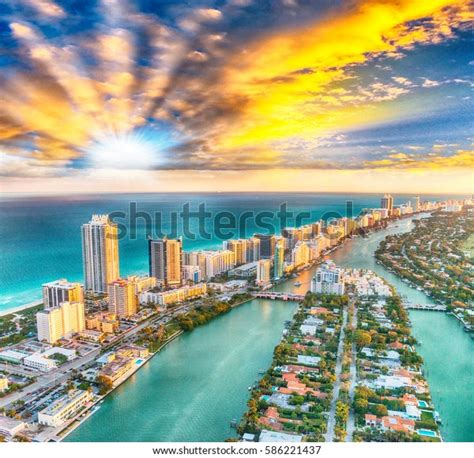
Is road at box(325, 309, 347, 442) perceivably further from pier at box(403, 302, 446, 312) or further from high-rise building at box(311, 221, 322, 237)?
high-rise building at box(311, 221, 322, 237)

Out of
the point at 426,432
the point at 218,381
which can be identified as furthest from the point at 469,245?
the point at 218,381

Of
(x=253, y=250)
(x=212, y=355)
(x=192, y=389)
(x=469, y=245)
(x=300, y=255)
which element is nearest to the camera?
(x=192, y=389)

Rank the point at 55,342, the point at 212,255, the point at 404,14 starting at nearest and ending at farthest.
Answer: the point at 404,14
the point at 55,342
the point at 212,255

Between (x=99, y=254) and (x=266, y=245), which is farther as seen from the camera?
(x=266, y=245)

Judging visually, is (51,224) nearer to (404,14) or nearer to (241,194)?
(241,194)

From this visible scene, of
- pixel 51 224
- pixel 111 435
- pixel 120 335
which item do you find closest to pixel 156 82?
pixel 111 435

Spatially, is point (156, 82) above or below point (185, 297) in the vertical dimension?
above

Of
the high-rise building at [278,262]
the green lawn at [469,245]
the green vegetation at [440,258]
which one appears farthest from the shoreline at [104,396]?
the green lawn at [469,245]

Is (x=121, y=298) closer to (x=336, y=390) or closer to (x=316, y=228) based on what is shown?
(x=336, y=390)
